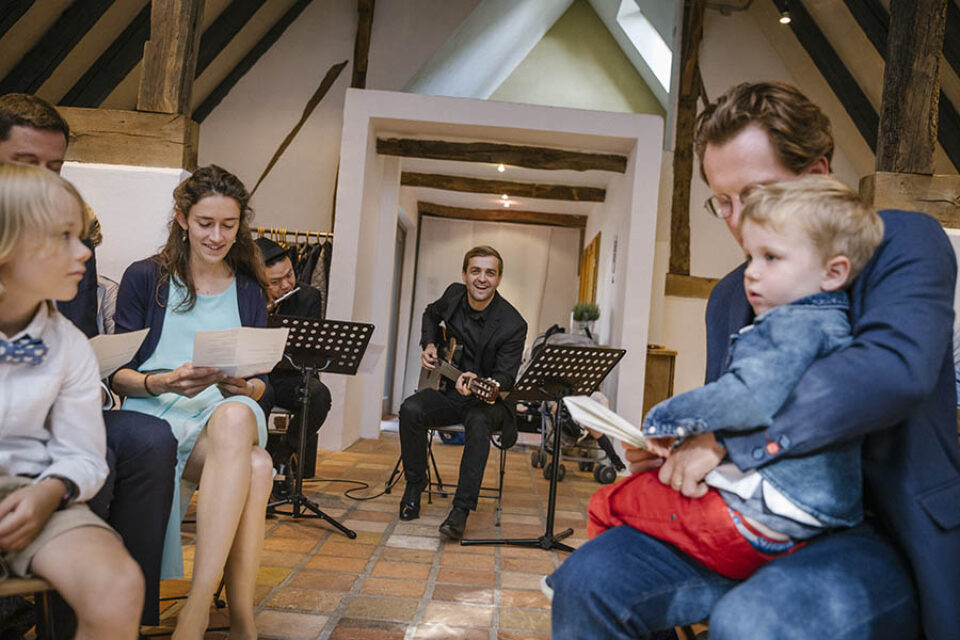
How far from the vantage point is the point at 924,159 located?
3.77 m

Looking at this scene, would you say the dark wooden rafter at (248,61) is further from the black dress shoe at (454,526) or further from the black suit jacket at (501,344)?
the black dress shoe at (454,526)

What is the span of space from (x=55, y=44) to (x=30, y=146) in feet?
12.6

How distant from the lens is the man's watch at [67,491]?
1207 mm

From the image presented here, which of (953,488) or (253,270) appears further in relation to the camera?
(253,270)

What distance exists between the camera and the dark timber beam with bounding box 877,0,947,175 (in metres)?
3.79

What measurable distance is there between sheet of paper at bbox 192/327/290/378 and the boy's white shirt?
45 centimetres

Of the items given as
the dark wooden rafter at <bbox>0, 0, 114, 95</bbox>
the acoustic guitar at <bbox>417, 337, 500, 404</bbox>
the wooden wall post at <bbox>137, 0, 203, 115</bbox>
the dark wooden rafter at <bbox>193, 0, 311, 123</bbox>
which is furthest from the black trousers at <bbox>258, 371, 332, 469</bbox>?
the dark wooden rafter at <bbox>193, 0, 311, 123</bbox>

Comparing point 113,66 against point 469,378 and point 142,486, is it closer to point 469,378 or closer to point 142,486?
point 469,378

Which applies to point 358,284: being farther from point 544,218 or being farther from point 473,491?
point 544,218

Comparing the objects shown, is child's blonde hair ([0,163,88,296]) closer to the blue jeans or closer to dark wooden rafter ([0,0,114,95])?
the blue jeans

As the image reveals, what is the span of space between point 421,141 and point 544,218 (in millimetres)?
3591

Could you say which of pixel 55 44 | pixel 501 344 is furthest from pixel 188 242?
pixel 55 44

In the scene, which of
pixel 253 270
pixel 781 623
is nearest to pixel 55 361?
pixel 253 270

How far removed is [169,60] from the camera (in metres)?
3.52
